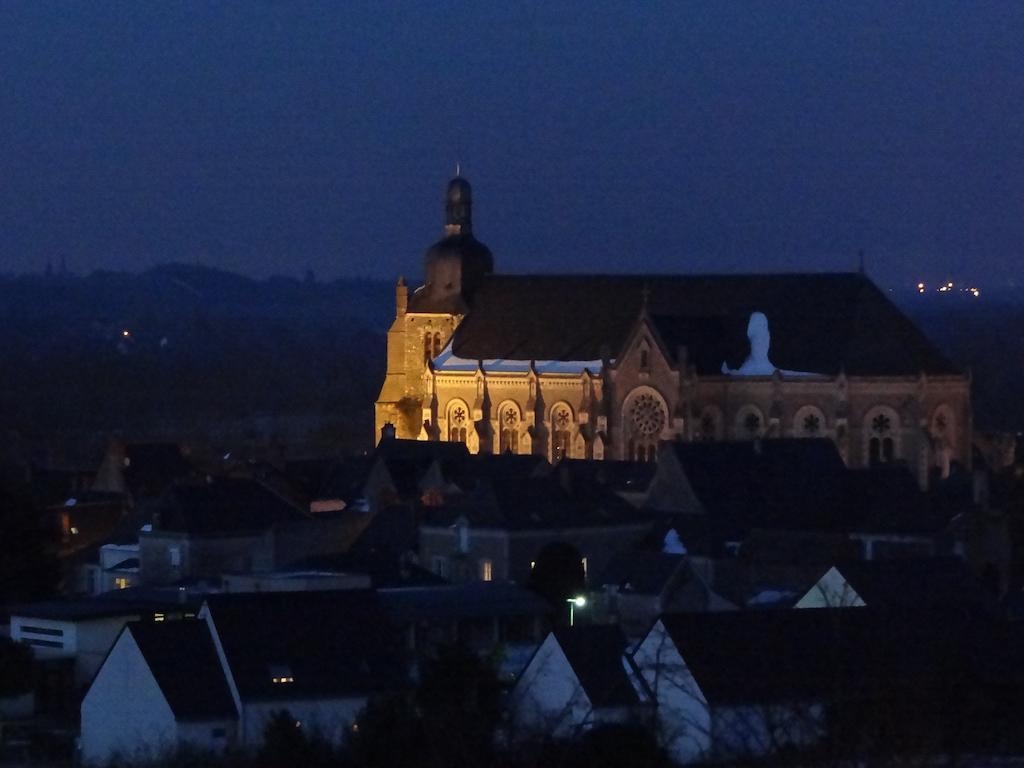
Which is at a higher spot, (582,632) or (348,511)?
(348,511)

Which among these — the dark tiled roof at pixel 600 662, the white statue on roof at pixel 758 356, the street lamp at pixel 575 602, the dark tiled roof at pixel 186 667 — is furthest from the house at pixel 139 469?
the dark tiled roof at pixel 600 662

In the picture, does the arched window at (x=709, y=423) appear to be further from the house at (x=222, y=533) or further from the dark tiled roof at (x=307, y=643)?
the dark tiled roof at (x=307, y=643)

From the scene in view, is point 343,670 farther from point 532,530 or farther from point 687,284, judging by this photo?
point 687,284

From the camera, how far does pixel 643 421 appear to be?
93250mm

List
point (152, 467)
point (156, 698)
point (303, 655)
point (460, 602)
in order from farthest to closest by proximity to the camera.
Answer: point (152, 467)
point (460, 602)
point (303, 655)
point (156, 698)

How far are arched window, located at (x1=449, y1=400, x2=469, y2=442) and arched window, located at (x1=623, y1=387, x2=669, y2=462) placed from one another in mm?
6705

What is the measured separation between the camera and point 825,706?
4506cm

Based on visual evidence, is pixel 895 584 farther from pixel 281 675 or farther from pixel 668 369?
pixel 668 369

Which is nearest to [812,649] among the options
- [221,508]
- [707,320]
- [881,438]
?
[221,508]

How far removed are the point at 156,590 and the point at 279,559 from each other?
23.2ft

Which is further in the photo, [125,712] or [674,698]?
[125,712]

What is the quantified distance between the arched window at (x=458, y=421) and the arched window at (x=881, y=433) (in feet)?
45.5

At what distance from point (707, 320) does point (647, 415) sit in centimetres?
473

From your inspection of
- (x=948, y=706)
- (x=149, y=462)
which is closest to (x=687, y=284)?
(x=149, y=462)
